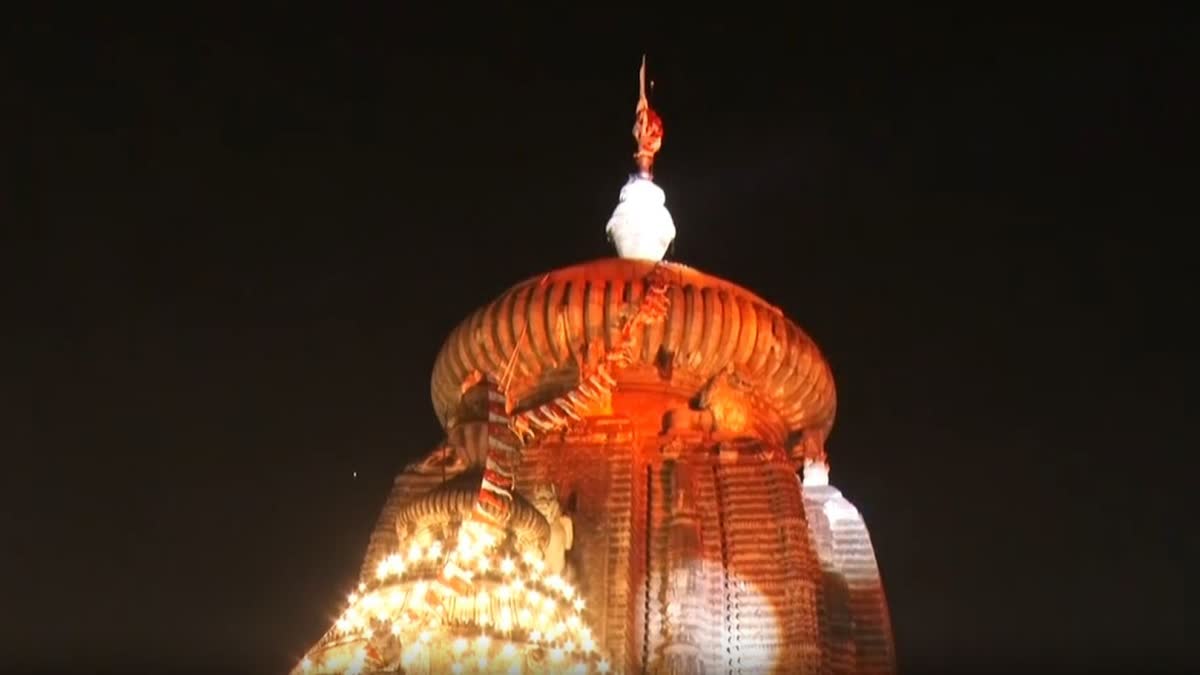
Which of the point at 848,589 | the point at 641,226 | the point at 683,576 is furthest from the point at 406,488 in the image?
the point at 848,589

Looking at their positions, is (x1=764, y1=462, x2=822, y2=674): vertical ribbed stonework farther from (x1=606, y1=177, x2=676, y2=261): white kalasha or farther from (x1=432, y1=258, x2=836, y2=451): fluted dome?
(x1=606, y1=177, x2=676, y2=261): white kalasha

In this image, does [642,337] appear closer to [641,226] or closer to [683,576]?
[641,226]

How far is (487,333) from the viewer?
47.0 ft

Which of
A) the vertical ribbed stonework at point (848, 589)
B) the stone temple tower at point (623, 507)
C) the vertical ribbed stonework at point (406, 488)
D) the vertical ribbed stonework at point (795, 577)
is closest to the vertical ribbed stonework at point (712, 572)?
the stone temple tower at point (623, 507)

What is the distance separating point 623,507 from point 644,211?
388cm

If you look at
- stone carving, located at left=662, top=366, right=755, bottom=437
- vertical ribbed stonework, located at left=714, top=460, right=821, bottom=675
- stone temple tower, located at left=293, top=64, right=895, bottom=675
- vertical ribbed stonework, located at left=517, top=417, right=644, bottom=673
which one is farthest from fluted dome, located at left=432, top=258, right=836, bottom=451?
vertical ribbed stonework, located at left=714, top=460, right=821, bottom=675

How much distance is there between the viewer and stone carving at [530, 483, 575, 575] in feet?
41.4

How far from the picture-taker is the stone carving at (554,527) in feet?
41.4

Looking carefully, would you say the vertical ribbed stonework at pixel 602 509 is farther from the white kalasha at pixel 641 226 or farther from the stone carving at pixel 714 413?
the white kalasha at pixel 641 226

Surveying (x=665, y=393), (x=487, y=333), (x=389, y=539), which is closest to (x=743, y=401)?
(x=665, y=393)

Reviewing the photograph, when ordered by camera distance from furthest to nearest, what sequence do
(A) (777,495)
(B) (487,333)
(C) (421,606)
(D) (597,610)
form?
(B) (487,333)
(A) (777,495)
(D) (597,610)
(C) (421,606)

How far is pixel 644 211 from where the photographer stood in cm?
1567

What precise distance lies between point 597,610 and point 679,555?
857mm

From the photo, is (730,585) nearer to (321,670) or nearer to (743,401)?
(743,401)
